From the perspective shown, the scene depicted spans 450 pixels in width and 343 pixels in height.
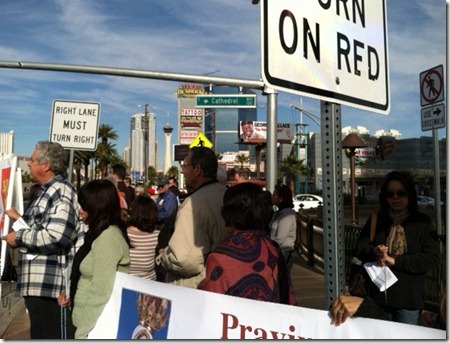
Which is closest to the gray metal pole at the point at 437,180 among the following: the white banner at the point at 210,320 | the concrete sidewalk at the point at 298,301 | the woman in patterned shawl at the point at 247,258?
the concrete sidewalk at the point at 298,301

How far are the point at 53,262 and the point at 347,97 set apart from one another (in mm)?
2641

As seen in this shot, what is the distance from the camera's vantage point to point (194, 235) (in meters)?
3.77

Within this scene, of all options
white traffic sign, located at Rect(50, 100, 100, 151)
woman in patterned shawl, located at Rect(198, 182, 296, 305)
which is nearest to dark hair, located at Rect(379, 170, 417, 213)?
woman in patterned shawl, located at Rect(198, 182, 296, 305)

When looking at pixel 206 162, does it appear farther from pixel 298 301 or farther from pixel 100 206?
pixel 298 301

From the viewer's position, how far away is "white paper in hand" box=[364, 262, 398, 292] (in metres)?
3.88

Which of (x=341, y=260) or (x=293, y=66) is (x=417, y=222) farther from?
(x=293, y=66)

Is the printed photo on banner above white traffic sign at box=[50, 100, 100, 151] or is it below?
below

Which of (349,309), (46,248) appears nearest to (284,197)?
(46,248)

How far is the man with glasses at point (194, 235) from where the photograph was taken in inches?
145

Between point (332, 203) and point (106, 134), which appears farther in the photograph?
point (106, 134)

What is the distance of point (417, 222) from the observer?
13.1ft

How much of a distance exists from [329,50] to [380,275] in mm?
2115

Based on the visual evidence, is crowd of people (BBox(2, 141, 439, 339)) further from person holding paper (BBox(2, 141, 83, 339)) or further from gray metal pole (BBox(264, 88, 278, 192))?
gray metal pole (BBox(264, 88, 278, 192))

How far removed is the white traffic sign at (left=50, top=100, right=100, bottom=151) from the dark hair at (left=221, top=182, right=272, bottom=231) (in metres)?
6.37
